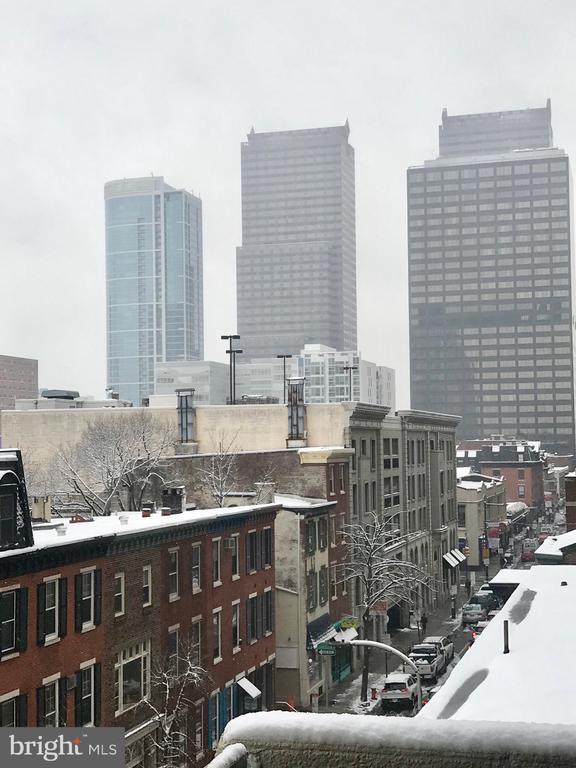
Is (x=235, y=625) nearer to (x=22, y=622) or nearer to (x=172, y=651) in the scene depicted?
(x=172, y=651)

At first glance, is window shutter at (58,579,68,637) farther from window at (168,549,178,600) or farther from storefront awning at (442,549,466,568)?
storefront awning at (442,549,466,568)

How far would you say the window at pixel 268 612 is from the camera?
161 ft

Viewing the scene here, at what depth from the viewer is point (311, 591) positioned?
188 ft

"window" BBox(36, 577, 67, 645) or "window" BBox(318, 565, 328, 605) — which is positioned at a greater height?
"window" BBox(36, 577, 67, 645)

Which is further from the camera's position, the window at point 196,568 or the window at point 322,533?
the window at point 322,533

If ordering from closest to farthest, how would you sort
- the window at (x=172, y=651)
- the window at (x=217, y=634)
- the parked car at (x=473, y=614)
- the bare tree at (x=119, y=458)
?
the window at (x=172, y=651)
the window at (x=217, y=634)
the bare tree at (x=119, y=458)
the parked car at (x=473, y=614)

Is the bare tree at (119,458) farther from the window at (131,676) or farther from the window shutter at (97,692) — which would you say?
the window shutter at (97,692)

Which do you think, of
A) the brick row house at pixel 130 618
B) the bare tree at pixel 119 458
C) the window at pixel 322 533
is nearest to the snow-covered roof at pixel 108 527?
the brick row house at pixel 130 618

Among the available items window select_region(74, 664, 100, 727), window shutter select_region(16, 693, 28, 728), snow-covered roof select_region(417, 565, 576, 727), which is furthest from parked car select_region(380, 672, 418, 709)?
window shutter select_region(16, 693, 28, 728)

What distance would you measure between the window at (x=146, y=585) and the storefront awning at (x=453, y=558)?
64.1 m

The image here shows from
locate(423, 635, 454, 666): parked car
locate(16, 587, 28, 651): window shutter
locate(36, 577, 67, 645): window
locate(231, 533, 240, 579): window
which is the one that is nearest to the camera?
locate(16, 587, 28, 651): window shutter

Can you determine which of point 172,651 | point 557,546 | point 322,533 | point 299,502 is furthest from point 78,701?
point 557,546

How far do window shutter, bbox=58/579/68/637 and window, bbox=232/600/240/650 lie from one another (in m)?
14.7

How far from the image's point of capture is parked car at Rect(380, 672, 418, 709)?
48750 millimetres
